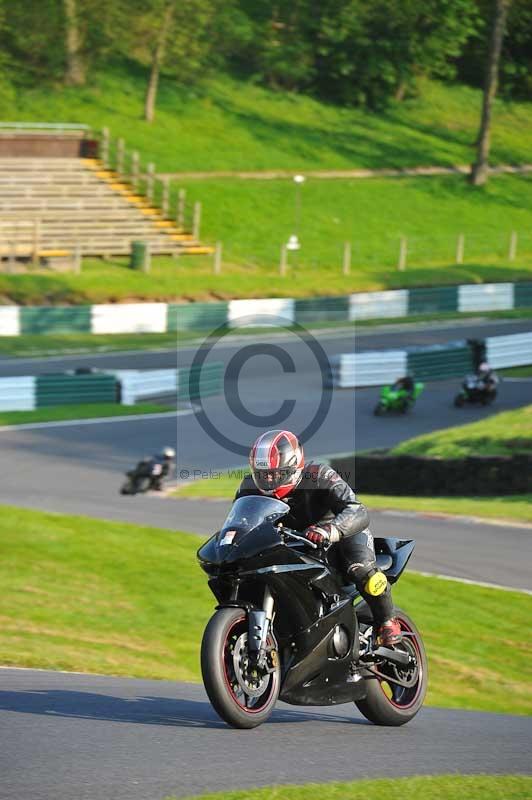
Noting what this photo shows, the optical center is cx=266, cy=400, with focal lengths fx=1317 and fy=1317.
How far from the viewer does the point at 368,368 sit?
102 ft

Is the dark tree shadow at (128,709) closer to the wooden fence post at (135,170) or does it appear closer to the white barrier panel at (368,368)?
the white barrier panel at (368,368)

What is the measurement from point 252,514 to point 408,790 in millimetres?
1709

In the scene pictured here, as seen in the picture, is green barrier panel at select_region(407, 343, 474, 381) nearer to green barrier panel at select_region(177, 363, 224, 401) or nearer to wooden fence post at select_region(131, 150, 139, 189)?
green barrier panel at select_region(177, 363, 224, 401)

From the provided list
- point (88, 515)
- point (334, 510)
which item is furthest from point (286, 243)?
point (334, 510)

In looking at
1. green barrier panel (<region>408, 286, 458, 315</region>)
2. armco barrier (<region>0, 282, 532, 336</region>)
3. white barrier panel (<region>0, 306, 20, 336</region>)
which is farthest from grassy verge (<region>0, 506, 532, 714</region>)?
green barrier panel (<region>408, 286, 458, 315</region>)

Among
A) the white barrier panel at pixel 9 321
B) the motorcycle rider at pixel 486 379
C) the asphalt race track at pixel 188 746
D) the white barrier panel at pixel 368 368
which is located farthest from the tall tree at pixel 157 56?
the asphalt race track at pixel 188 746

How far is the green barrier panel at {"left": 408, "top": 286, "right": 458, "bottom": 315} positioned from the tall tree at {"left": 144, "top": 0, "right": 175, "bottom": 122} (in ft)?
61.7

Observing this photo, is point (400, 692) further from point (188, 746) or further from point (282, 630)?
point (188, 746)

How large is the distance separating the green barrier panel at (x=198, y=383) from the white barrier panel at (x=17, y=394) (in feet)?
11.0

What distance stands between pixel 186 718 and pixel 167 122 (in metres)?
52.4

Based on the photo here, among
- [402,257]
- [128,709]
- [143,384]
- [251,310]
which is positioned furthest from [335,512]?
[402,257]

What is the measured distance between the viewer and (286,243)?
5016 centimetres

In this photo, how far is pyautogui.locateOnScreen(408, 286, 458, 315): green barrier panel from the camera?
43094 millimetres

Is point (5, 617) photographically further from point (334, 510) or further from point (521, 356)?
point (521, 356)
